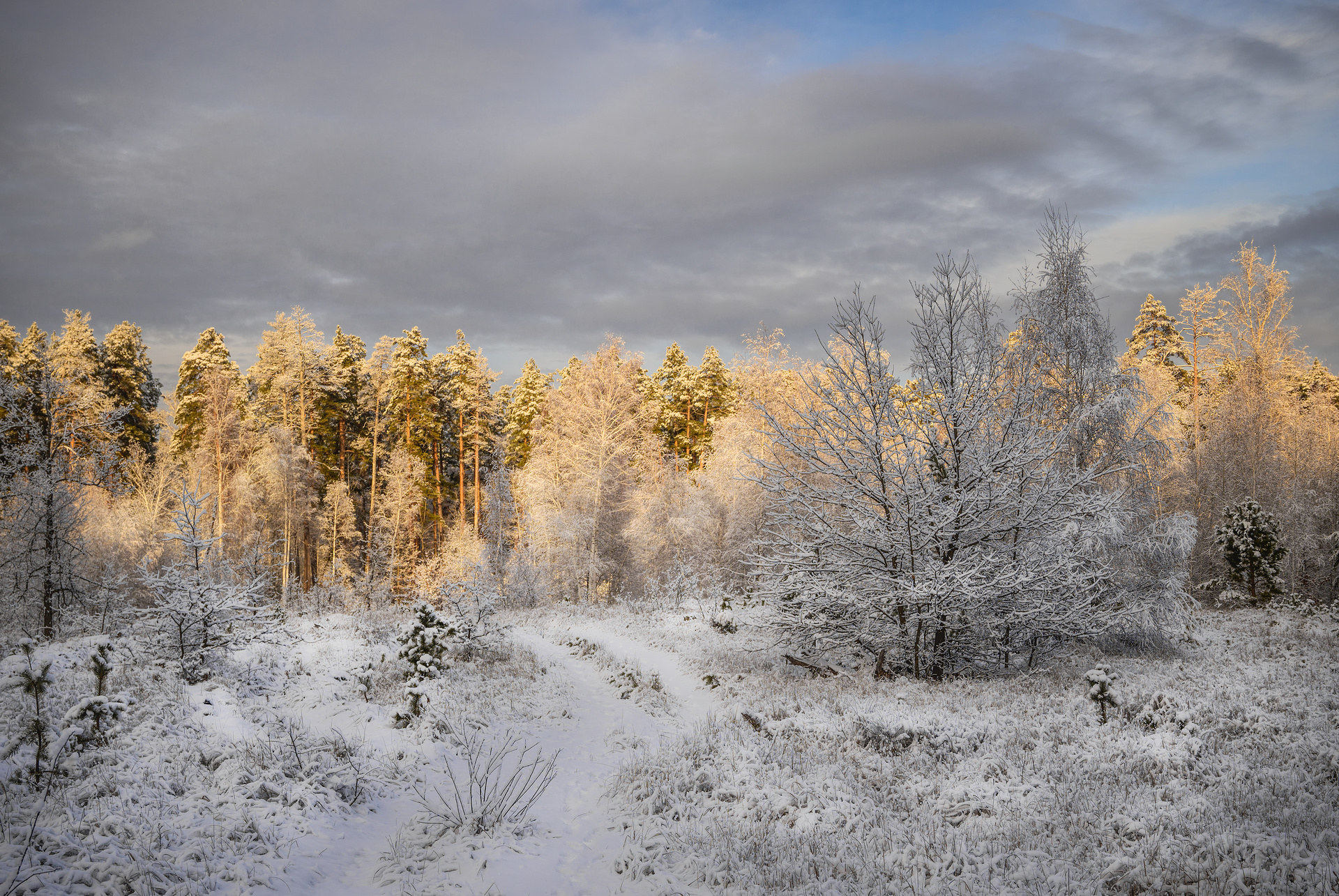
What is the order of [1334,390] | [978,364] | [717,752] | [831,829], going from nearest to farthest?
[831,829] → [717,752] → [978,364] → [1334,390]

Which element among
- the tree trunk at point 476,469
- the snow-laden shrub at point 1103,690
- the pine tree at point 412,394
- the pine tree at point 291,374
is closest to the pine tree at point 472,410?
the tree trunk at point 476,469

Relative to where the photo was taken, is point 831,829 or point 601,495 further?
point 601,495

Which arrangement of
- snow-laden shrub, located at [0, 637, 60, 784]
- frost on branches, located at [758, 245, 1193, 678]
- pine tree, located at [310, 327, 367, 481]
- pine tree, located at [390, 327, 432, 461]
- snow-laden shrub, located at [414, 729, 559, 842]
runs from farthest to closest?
pine tree, located at [390, 327, 432, 461] < pine tree, located at [310, 327, 367, 481] < frost on branches, located at [758, 245, 1193, 678] < snow-laden shrub, located at [414, 729, 559, 842] < snow-laden shrub, located at [0, 637, 60, 784]

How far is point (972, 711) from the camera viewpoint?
8.38 meters

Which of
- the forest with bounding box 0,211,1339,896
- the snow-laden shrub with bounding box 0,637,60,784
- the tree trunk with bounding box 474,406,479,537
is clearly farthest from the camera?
the tree trunk with bounding box 474,406,479,537

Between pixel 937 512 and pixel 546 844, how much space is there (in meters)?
7.50

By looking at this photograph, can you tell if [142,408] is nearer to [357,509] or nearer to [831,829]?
[357,509]

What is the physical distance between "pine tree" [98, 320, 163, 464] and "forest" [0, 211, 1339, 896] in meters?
6.43

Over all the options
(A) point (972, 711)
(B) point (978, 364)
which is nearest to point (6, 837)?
(A) point (972, 711)

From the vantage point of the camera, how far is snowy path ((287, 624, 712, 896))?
5406 millimetres

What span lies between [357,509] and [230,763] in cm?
3526

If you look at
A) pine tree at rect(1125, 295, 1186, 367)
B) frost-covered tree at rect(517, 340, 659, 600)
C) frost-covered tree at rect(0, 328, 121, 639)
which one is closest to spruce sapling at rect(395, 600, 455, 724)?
frost-covered tree at rect(0, 328, 121, 639)

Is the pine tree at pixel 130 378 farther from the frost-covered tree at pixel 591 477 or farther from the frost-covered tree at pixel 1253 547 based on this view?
the frost-covered tree at pixel 1253 547

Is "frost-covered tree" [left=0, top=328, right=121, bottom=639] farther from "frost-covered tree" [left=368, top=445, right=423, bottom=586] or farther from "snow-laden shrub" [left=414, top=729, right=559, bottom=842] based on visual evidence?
"frost-covered tree" [left=368, top=445, right=423, bottom=586]
